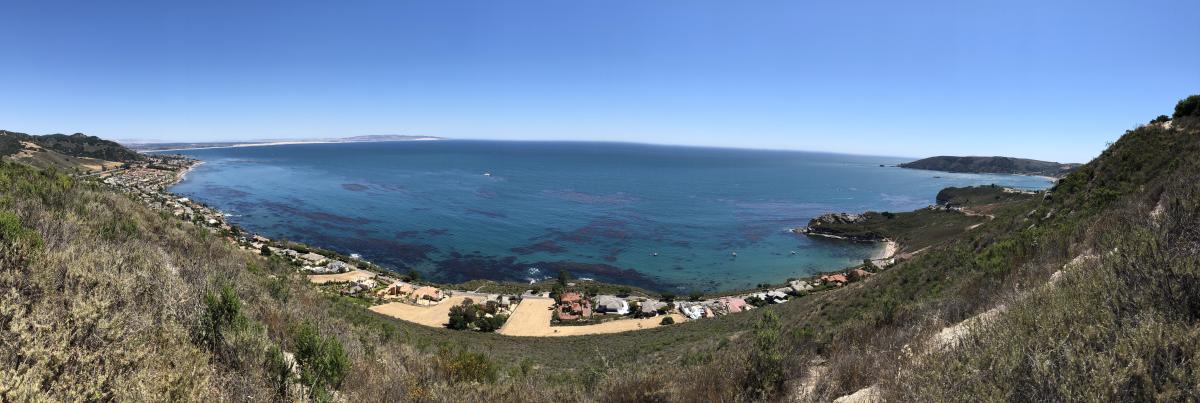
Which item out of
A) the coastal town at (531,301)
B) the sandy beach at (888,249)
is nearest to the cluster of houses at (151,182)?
the coastal town at (531,301)

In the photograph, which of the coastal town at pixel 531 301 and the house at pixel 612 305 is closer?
the coastal town at pixel 531 301

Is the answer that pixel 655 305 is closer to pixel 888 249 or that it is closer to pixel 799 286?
pixel 799 286

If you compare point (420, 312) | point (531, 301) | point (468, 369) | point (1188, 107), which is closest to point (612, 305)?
point (531, 301)

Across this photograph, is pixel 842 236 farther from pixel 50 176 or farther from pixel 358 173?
pixel 358 173

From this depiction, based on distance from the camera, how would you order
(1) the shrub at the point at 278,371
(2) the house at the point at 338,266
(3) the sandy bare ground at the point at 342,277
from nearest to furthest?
(1) the shrub at the point at 278,371 → (3) the sandy bare ground at the point at 342,277 → (2) the house at the point at 338,266

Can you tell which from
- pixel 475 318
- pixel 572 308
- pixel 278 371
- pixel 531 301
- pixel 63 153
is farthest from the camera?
pixel 63 153

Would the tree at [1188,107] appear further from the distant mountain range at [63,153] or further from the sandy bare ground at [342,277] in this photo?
the distant mountain range at [63,153]
